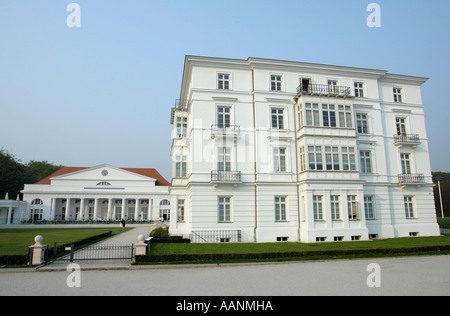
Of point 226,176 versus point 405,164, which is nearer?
point 226,176

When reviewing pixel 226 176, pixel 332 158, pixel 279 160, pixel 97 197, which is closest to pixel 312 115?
pixel 332 158

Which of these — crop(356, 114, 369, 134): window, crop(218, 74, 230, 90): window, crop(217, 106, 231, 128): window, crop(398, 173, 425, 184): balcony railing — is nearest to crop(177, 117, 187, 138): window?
crop(217, 106, 231, 128): window

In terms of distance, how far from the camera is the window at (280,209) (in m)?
24.6

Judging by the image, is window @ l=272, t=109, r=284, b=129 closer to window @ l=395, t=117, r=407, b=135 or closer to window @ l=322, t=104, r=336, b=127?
window @ l=322, t=104, r=336, b=127

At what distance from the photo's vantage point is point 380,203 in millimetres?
26344

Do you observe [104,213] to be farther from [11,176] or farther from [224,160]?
[224,160]

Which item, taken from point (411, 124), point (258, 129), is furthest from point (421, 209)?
point (258, 129)

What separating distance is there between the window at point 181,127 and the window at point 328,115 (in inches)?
514

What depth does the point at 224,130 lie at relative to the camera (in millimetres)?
24734

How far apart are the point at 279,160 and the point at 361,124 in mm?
8701

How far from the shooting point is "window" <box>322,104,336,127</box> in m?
25.3

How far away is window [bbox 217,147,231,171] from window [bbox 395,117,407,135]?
16.9 m
